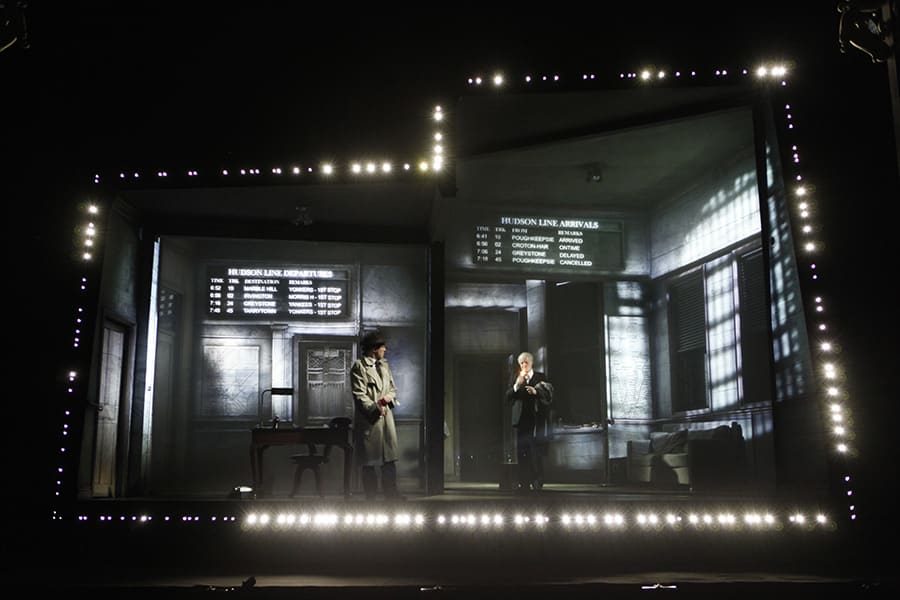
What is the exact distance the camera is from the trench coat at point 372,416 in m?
7.61

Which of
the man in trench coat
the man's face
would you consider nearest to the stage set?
the man in trench coat

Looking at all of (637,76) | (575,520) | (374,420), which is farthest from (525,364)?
(637,76)

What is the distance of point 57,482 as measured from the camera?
20.1 feet

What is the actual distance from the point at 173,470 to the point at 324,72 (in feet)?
18.0

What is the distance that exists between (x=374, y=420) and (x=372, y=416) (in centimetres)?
5

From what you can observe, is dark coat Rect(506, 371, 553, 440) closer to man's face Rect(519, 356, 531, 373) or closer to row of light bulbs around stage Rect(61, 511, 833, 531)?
man's face Rect(519, 356, 531, 373)

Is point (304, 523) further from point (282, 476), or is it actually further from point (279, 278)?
point (279, 278)

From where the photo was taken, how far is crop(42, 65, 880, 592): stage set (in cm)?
598

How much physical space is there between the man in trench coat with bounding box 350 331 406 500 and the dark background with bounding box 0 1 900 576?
1995mm

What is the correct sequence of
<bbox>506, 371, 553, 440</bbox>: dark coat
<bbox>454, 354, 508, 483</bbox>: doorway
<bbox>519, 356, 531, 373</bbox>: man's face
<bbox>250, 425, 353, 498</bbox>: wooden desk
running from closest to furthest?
<bbox>250, 425, 353, 498</bbox>: wooden desk → <bbox>506, 371, 553, 440</bbox>: dark coat → <bbox>519, 356, 531, 373</bbox>: man's face → <bbox>454, 354, 508, 483</bbox>: doorway

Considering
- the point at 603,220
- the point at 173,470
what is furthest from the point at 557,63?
the point at 173,470

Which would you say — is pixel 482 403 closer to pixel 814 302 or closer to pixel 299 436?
pixel 299 436

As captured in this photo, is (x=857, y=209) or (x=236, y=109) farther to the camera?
(x=236, y=109)

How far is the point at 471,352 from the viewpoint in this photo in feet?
43.3
